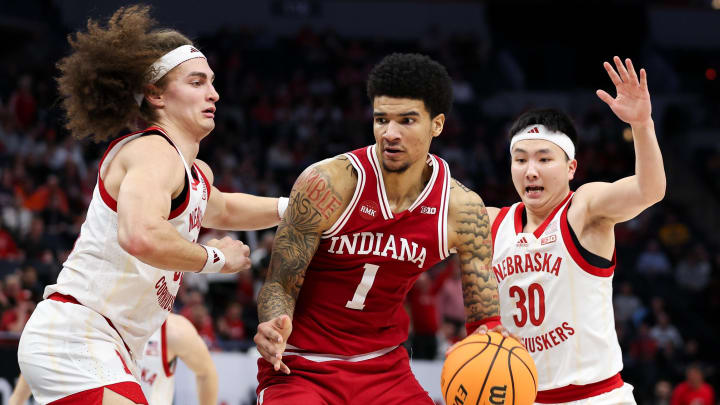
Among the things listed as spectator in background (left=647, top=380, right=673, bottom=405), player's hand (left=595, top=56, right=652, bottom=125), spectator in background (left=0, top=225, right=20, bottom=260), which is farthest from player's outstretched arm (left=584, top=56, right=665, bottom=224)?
spectator in background (left=0, top=225, right=20, bottom=260)

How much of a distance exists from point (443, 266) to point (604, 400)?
942 centimetres

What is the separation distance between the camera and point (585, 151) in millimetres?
19266

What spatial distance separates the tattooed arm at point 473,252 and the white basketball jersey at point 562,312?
0.50 metres

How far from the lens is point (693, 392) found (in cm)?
1165

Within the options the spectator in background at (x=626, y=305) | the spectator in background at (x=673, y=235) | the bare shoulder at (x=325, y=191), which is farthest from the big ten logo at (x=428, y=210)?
the spectator in background at (x=673, y=235)

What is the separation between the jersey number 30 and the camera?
4910 mm

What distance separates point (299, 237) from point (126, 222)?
0.91m

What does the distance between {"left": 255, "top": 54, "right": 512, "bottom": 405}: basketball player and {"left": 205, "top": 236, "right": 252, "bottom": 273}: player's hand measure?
0.60ft

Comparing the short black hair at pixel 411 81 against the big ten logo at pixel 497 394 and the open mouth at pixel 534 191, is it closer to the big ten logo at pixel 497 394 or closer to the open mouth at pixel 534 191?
the open mouth at pixel 534 191

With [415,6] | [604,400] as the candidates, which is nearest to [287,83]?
[415,6]

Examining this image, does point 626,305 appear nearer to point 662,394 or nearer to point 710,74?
point 662,394

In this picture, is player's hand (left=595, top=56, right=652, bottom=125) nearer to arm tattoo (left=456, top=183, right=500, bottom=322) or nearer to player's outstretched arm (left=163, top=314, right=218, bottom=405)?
arm tattoo (left=456, top=183, right=500, bottom=322)

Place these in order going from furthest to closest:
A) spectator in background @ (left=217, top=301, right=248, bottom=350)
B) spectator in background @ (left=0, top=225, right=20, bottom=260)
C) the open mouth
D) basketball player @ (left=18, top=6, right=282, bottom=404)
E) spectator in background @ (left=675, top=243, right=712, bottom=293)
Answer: spectator in background @ (left=675, top=243, right=712, bottom=293) → spectator in background @ (left=0, top=225, right=20, bottom=260) → spectator in background @ (left=217, top=301, right=248, bottom=350) → the open mouth → basketball player @ (left=18, top=6, right=282, bottom=404)

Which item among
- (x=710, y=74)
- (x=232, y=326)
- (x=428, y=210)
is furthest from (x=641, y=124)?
(x=710, y=74)
